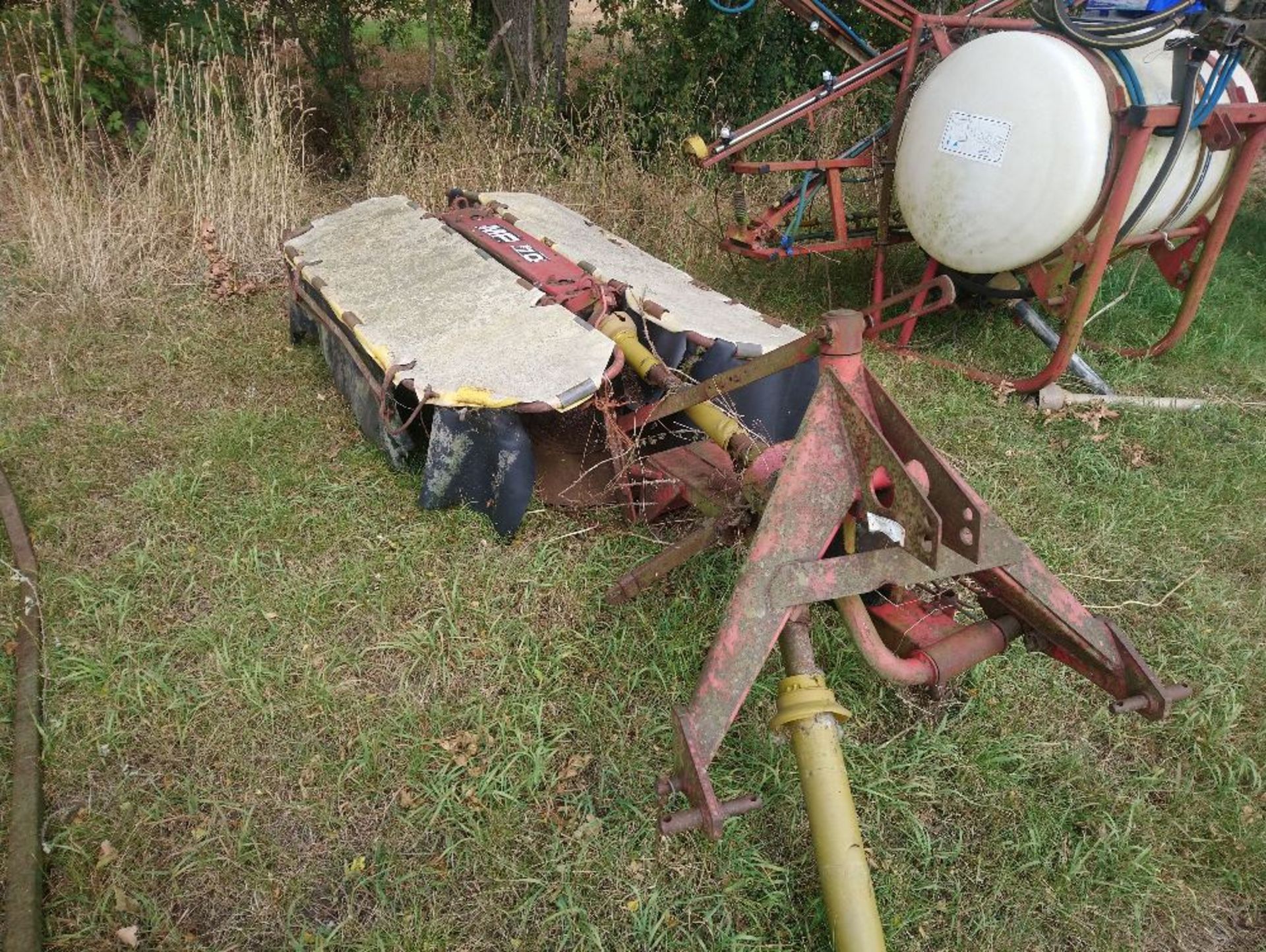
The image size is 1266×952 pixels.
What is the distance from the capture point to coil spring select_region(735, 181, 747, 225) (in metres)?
4.39

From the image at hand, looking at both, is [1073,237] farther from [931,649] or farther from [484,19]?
[484,19]

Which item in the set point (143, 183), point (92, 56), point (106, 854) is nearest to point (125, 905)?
point (106, 854)

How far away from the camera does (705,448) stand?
9.29ft

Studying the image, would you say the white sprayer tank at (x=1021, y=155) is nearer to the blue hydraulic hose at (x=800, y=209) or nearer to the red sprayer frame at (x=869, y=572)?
the blue hydraulic hose at (x=800, y=209)

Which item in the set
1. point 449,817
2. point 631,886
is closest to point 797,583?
point 631,886

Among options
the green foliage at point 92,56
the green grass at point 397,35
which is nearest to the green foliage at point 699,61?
the green grass at point 397,35

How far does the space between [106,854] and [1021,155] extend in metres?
3.90

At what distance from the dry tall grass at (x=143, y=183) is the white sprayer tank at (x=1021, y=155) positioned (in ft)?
12.2

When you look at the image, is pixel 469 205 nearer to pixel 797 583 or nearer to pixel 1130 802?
pixel 797 583

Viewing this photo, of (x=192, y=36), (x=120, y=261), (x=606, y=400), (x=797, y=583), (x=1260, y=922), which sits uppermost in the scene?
(x=192, y=36)

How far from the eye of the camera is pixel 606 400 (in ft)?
9.59

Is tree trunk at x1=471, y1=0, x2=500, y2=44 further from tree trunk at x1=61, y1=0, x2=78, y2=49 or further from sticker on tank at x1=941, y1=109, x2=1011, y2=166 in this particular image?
sticker on tank at x1=941, y1=109, x2=1011, y2=166

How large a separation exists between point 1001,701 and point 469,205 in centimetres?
357

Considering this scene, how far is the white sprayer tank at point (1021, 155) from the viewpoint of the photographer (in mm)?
3402
